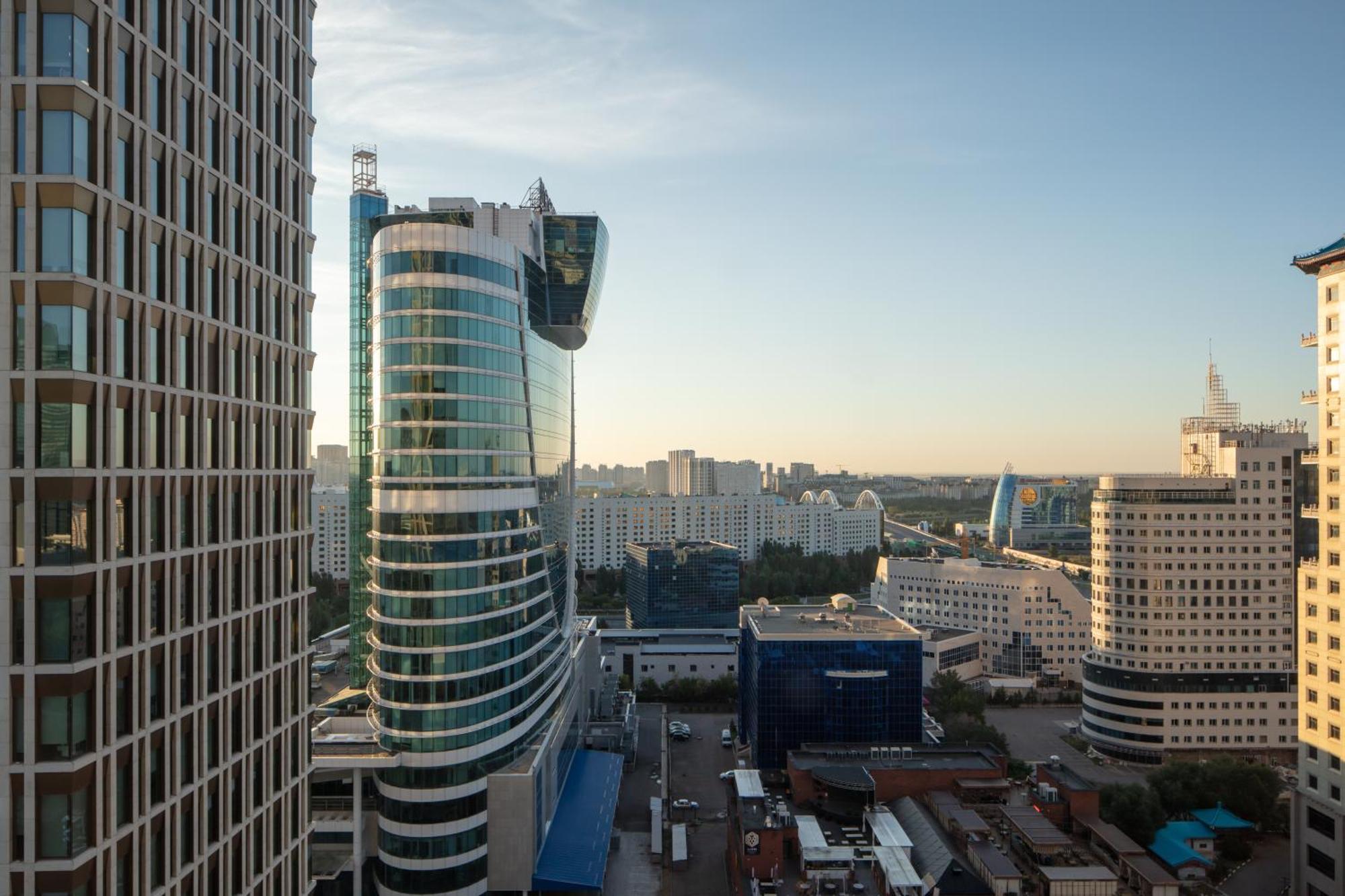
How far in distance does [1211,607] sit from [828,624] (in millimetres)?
25120

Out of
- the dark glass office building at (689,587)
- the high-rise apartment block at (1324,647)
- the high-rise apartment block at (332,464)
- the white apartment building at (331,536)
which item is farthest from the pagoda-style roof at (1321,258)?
the high-rise apartment block at (332,464)

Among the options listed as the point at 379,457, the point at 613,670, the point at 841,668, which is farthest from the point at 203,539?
the point at 613,670

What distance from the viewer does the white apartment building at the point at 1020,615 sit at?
7988 centimetres

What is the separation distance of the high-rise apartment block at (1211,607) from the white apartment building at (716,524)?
72981 millimetres

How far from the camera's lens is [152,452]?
1492 cm

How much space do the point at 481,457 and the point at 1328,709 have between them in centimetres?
3475

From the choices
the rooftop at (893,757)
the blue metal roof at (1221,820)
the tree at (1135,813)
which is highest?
the rooftop at (893,757)

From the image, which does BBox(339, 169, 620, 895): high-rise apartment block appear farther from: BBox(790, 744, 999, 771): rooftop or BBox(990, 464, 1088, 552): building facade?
BBox(990, 464, 1088, 552): building facade

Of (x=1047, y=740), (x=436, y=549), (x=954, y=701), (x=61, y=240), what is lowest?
(x=1047, y=740)

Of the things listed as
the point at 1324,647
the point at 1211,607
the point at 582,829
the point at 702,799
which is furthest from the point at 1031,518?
the point at 582,829

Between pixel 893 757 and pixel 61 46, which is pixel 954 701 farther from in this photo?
pixel 61 46

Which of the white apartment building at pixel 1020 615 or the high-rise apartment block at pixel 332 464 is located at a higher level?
the high-rise apartment block at pixel 332 464

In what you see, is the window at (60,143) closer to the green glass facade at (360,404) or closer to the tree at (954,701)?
the green glass facade at (360,404)

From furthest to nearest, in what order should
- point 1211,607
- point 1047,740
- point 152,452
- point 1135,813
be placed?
point 1047,740 < point 1211,607 < point 1135,813 < point 152,452
